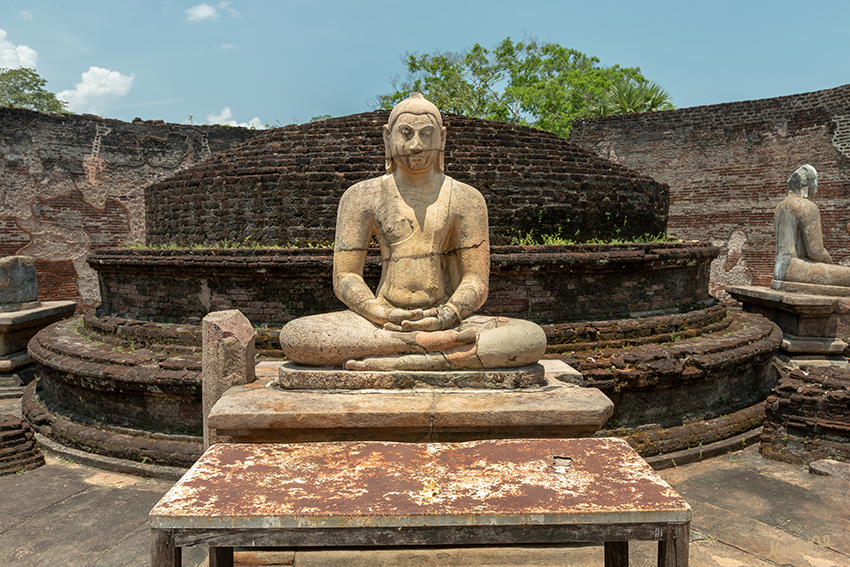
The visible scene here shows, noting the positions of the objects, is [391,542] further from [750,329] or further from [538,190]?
[750,329]

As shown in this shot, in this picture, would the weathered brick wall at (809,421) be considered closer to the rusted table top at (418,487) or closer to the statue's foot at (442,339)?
the rusted table top at (418,487)

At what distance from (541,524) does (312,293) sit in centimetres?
406

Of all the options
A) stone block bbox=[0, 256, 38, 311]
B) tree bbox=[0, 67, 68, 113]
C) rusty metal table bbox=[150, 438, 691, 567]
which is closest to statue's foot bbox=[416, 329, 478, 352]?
rusty metal table bbox=[150, 438, 691, 567]

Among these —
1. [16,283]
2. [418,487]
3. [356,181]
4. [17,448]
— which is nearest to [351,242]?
[418,487]

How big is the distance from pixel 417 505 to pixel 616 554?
1.49 meters

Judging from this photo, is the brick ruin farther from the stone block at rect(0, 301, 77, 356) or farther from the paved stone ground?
the stone block at rect(0, 301, 77, 356)

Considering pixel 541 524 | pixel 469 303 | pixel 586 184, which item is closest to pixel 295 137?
pixel 586 184

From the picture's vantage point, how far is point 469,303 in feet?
10.7

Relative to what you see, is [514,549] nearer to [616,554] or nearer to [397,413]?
[616,554]

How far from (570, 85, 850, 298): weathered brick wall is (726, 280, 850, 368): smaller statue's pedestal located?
536 cm

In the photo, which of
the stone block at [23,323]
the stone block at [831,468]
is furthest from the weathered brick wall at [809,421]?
the stone block at [23,323]

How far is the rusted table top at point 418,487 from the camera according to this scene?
190 cm

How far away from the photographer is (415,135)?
3.19 metres

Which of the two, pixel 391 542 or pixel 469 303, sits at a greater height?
pixel 469 303
